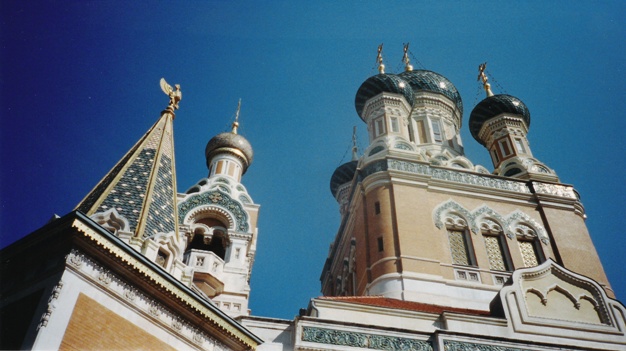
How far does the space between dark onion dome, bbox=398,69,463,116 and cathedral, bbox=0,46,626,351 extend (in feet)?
0.31

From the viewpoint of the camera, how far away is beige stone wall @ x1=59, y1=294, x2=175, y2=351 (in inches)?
247

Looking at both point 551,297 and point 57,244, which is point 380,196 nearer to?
point 551,297

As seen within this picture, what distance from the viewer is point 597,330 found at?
10812mm

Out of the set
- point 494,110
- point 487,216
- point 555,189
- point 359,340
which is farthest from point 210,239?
point 494,110

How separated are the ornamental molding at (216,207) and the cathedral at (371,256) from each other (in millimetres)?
38

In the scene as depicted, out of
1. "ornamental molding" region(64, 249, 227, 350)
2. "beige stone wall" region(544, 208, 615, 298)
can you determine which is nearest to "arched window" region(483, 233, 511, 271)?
"beige stone wall" region(544, 208, 615, 298)

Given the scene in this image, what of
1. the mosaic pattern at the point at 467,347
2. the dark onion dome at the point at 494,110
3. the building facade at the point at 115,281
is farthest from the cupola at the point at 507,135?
the building facade at the point at 115,281

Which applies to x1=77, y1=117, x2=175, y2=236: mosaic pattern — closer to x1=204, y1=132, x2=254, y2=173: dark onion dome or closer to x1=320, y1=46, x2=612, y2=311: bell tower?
x1=320, y1=46, x2=612, y2=311: bell tower

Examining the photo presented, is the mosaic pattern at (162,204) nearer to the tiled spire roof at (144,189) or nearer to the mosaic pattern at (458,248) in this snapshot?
the tiled spire roof at (144,189)

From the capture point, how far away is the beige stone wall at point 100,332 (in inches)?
247

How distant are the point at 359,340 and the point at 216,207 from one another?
630 cm

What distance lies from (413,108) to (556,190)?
6568mm

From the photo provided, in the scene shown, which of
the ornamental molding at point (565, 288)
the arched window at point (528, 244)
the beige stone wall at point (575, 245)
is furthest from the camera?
the arched window at point (528, 244)

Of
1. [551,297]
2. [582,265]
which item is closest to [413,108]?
[582,265]
